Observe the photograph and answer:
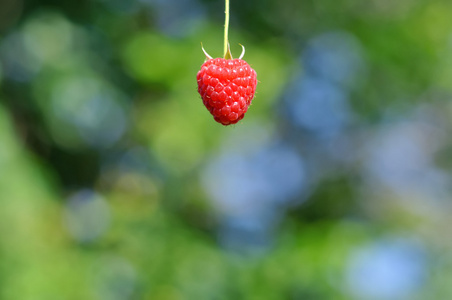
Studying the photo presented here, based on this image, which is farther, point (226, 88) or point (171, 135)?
point (171, 135)

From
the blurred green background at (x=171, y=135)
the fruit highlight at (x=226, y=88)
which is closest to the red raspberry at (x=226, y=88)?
the fruit highlight at (x=226, y=88)

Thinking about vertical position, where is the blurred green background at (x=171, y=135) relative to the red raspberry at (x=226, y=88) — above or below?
above

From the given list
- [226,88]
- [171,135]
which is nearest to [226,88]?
[226,88]

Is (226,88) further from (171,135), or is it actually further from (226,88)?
(171,135)

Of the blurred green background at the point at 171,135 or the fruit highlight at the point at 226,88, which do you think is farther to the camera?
the blurred green background at the point at 171,135

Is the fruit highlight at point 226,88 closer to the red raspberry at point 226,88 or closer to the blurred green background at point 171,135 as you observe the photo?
the red raspberry at point 226,88

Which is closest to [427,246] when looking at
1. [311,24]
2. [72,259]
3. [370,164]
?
[370,164]

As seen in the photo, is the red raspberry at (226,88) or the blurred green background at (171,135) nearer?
the red raspberry at (226,88)

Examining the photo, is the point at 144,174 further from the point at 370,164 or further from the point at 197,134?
the point at 370,164
